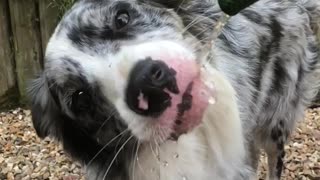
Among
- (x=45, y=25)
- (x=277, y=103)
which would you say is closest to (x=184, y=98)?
(x=277, y=103)

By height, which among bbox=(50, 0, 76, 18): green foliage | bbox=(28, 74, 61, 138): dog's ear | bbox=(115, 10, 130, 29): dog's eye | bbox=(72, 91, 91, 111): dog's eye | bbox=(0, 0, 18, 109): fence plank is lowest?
bbox=(0, 0, 18, 109): fence plank

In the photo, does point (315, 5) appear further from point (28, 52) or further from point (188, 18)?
point (28, 52)

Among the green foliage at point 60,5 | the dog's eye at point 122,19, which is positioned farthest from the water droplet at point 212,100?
the green foliage at point 60,5

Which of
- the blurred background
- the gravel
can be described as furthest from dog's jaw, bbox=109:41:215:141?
the blurred background

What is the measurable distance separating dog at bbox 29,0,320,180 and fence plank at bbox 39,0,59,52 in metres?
2.18

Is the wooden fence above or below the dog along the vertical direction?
below

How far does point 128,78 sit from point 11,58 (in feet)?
11.0

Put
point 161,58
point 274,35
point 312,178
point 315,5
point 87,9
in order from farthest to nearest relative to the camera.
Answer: point 312,178, point 315,5, point 274,35, point 87,9, point 161,58

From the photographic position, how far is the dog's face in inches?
99.3

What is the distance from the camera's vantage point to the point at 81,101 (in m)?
2.92

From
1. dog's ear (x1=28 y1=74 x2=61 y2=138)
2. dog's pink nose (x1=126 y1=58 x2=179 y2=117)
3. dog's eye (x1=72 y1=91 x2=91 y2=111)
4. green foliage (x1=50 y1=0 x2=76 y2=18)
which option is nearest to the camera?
dog's pink nose (x1=126 y1=58 x2=179 y2=117)

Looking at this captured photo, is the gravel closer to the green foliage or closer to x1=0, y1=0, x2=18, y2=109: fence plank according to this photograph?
x1=0, y1=0, x2=18, y2=109: fence plank

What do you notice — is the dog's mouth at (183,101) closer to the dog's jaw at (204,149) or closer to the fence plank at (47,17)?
the dog's jaw at (204,149)

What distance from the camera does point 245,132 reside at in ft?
11.4
